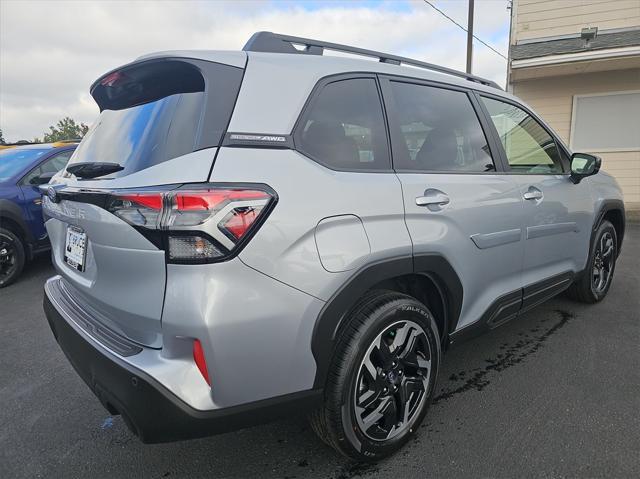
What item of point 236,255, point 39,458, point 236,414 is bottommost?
point 39,458

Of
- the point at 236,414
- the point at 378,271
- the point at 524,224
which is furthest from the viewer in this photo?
the point at 524,224

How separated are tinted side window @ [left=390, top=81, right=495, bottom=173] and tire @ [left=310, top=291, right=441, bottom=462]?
28.1 inches

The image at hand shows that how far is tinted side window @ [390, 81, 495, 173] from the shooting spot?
229 cm

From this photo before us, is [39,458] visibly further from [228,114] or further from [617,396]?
[617,396]

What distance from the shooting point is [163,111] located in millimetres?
1852

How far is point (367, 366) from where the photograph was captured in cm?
197

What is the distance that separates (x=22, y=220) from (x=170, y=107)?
4523mm

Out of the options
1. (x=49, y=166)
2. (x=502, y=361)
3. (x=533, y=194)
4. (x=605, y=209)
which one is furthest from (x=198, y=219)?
(x=49, y=166)

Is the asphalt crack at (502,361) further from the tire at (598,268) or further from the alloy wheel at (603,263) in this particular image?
the alloy wheel at (603,263)

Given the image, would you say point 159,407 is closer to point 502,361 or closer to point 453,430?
point 453,430

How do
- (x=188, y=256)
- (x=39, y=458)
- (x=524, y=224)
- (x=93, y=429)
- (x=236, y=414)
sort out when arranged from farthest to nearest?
1. (x=524, y=224)
2. (x=93, y=429)
3. (x=39, y=458)
4. (x=236, y=414)
5. (x=188, y=256)

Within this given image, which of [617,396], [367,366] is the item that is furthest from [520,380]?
[367,366]

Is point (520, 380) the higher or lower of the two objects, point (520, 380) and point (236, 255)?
the lower

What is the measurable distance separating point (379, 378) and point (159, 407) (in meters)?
0.96
